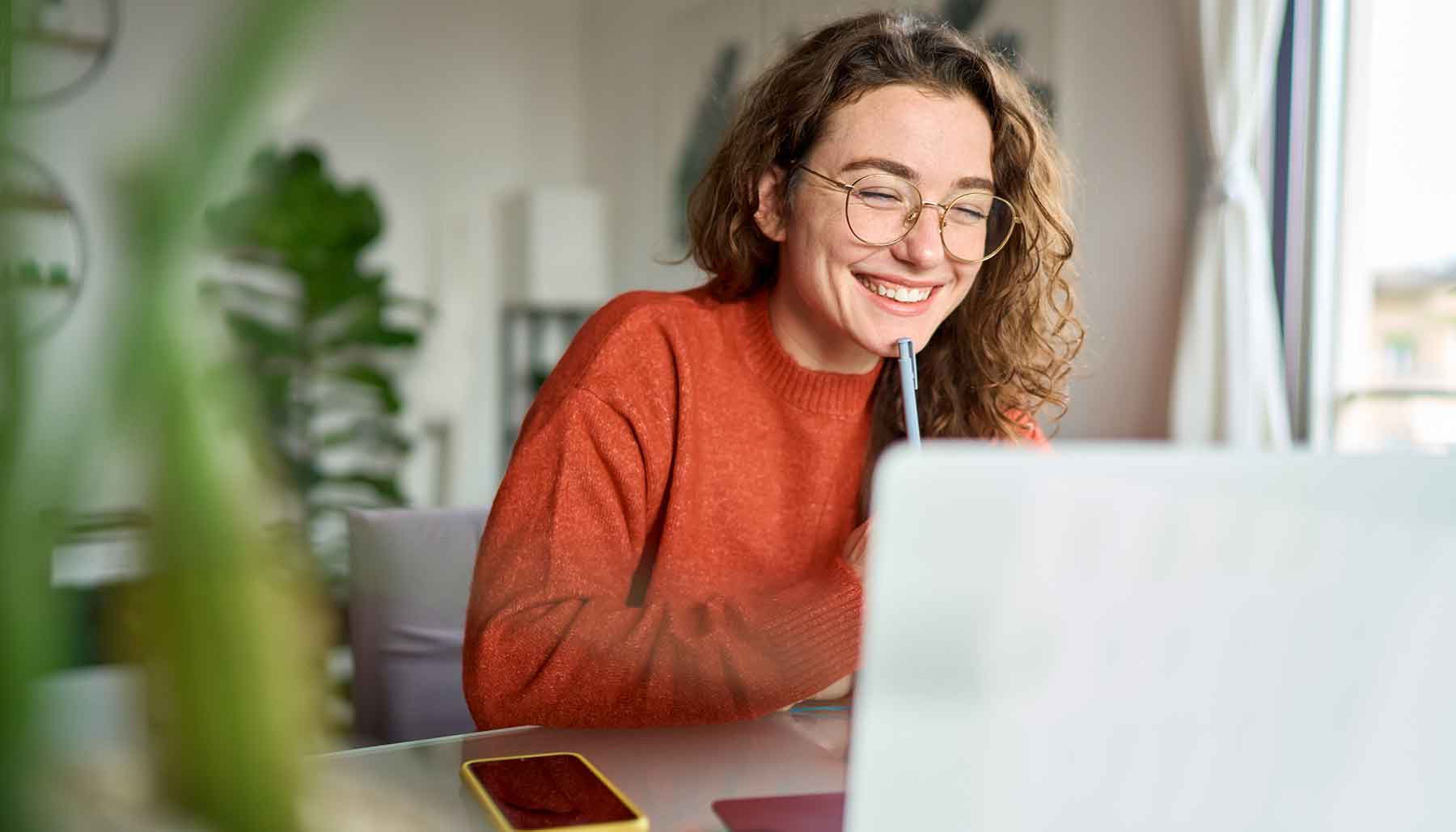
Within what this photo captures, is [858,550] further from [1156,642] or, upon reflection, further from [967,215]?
[1156,642]

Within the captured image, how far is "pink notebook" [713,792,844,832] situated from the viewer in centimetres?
71

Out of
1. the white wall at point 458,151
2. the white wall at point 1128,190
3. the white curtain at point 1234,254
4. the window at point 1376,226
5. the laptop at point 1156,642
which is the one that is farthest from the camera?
the white wall at point 458,151

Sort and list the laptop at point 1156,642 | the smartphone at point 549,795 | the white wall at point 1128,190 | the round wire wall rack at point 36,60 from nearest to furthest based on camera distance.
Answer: the round wire wall rack at point 36,60, the laptop at point 1156,642, the smartphone at point 549,795, the white wall at point 1128,190

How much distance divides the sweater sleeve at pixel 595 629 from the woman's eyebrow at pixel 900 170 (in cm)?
38

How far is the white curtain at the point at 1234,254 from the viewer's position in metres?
2.49

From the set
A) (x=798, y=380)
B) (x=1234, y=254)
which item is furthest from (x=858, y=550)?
(x=1234, y=254)

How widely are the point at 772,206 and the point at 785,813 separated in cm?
75

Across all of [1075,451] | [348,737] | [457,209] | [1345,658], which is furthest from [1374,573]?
[457,209]

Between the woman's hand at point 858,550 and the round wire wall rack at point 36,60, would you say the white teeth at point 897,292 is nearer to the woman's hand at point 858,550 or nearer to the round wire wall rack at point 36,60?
the woman's hand at point 858,550

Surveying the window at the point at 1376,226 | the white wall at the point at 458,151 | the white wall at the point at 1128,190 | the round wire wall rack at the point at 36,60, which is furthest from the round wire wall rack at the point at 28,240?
the white wall at the point at 458,151

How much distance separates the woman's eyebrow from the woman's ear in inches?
4.6

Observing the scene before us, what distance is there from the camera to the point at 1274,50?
8.16 ft

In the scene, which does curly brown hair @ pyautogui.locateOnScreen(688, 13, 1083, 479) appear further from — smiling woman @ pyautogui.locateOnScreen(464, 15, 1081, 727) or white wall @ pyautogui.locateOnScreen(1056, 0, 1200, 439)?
white wall @ pyautogui.locateOnScreen(1056, 0, 1200, 439)

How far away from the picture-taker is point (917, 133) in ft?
3.89
